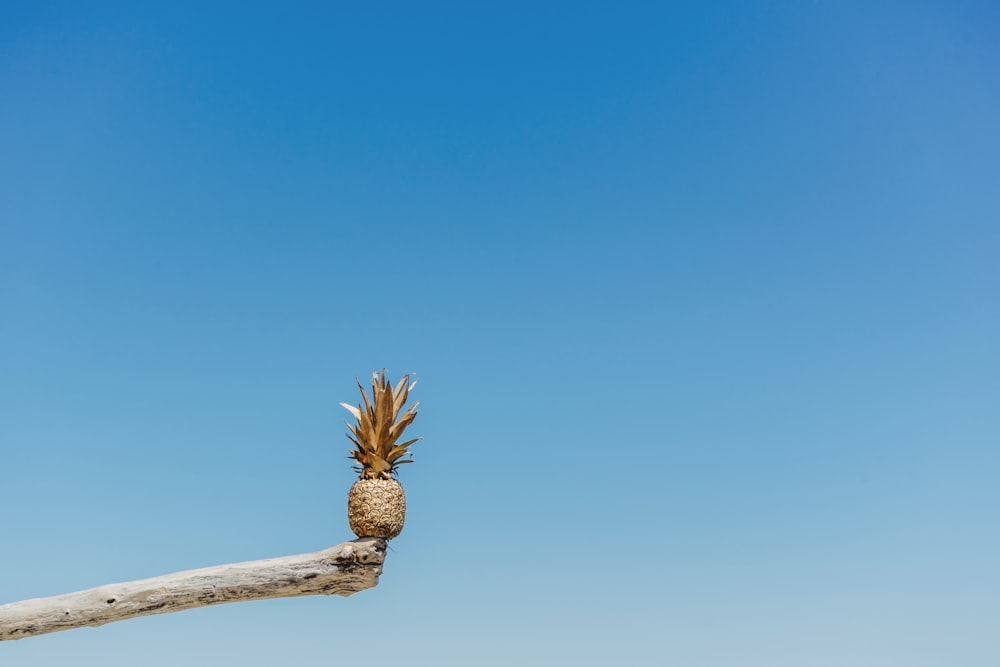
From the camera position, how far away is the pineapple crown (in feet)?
27.5

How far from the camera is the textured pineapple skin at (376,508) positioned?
8.13 m

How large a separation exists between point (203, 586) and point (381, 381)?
290 centimetres

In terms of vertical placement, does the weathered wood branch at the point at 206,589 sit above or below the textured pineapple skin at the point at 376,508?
below

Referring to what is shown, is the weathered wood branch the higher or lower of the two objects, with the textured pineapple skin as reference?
lower

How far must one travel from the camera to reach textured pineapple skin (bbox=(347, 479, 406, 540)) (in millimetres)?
8133

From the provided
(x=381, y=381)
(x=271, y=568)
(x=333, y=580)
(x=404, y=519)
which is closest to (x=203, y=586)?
(x=271, y=568)

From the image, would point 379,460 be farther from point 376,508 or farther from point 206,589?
point 206,589

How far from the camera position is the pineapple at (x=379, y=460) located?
26.8 feet

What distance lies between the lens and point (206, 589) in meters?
8.53

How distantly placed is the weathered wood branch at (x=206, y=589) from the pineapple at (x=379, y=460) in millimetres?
243

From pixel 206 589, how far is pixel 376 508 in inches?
84.1

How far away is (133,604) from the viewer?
8.77 meters

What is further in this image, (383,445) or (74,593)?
(74,593)

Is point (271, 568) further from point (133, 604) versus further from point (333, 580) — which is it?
point (133, 604)
